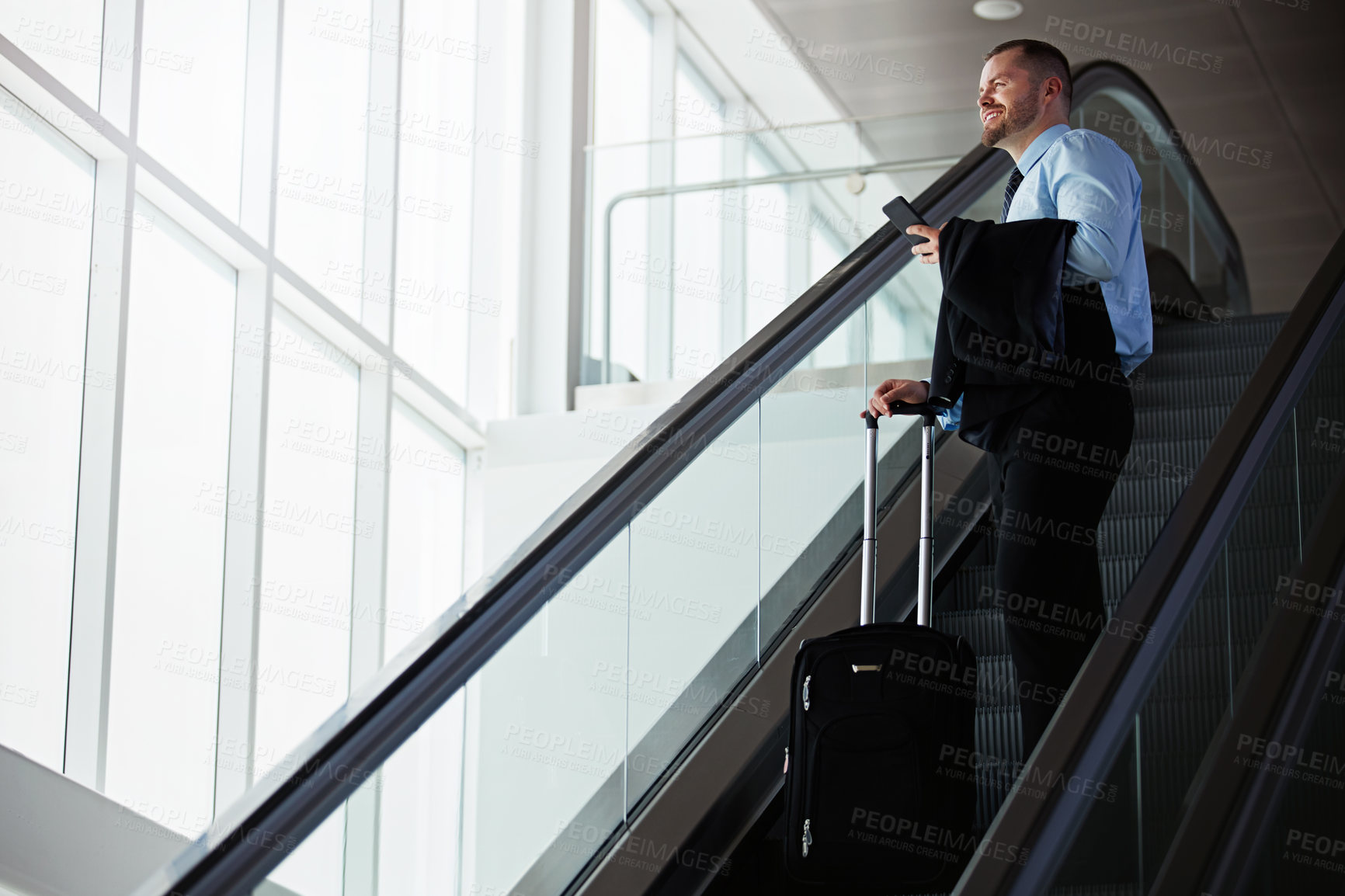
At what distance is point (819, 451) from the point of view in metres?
4.25

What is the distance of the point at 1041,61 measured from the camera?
3.22 m

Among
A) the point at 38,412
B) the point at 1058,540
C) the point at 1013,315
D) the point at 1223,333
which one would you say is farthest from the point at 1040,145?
the point at 38,412

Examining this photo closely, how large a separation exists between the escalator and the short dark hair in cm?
69

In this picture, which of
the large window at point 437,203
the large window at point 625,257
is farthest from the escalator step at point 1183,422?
the large window at point 437,203

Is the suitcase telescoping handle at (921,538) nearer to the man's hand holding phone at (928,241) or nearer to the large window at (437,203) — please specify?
the man's hand holding phone at (928,241)

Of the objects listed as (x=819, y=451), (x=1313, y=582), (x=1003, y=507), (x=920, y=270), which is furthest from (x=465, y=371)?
(x=1313, y=582)

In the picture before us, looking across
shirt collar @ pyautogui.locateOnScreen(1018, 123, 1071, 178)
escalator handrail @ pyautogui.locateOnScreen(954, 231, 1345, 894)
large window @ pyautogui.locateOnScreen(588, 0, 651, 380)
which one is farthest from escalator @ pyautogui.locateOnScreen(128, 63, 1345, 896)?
large window @ pyautogui.locateOnScreen(588, 0, 651, 380)

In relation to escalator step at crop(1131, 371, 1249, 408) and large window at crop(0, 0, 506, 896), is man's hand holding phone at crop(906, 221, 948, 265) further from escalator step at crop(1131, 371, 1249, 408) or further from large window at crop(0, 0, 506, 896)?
large window at crop(0, 0, 506, 896)

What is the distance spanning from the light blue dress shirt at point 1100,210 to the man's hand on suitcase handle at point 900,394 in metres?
0.13

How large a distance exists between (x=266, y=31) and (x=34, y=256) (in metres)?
1.98

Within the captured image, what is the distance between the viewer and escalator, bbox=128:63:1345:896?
2316mm

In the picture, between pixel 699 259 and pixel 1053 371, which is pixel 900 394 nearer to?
pixel 1053 371

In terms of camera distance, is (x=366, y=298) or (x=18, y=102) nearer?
(x=18, y=102)

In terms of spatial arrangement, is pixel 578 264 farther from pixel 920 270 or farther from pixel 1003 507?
pixel 1003 507
